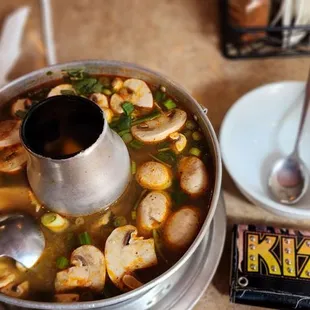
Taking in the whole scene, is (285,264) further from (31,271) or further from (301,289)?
(31,271)

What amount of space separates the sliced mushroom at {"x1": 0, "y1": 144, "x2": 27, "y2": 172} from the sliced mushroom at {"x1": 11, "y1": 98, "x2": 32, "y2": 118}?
69 mm

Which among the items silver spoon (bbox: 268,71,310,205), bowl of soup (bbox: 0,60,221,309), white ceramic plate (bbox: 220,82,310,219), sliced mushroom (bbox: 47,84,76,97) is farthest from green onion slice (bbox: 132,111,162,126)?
silver spoon (bbox: 268,71,310,205)

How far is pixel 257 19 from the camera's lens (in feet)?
3.88

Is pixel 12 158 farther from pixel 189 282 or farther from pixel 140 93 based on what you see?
pixel 189 282

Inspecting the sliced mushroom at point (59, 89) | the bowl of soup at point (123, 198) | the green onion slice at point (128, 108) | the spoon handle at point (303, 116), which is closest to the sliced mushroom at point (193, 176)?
the bowl of soup at point (123, 198)

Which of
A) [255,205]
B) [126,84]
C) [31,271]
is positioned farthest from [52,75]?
[255,205]

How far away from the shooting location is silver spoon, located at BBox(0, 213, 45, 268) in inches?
28.4

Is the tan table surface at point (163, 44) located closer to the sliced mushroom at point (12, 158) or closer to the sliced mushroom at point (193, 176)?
the sliced mushroom at point (193, 176)

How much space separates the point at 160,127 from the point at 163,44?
53cm

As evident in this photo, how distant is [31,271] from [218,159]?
0.30 m

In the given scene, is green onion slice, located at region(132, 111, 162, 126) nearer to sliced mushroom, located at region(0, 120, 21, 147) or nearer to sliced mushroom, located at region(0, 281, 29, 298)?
sliced mushroom, located at region(0, 120, 21, 147)

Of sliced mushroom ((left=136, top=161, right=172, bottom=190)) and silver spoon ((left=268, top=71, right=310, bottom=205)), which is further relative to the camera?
silver spoon ((left=268, top=71, right=310, bottom=205))

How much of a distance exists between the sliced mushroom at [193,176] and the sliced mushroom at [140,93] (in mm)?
123

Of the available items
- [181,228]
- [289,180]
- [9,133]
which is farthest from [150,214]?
[289,180]
